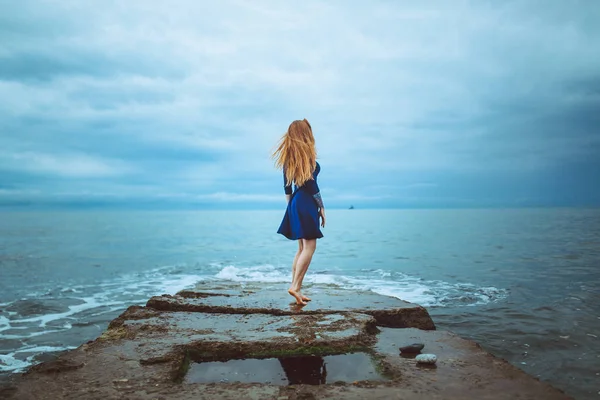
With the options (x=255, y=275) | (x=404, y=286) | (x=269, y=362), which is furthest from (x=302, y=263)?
(x=255, y=275)

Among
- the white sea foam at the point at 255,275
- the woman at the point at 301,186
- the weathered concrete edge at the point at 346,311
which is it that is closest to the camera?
the weathered concrete edge at the point at 346,311

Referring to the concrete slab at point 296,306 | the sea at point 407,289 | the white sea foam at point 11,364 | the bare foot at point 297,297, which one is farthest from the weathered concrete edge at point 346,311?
the white sea foam at point 11,364

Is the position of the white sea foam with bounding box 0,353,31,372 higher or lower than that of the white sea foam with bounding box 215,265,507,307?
higher

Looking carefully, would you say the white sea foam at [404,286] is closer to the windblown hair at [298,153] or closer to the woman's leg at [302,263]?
the woman's leg at [302,263]

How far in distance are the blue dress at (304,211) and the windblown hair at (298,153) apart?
5.0 inches

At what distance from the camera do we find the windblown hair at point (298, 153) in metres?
6.07

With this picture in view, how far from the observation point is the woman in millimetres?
6090

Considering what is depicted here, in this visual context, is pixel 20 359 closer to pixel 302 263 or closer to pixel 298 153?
pixel 302 263

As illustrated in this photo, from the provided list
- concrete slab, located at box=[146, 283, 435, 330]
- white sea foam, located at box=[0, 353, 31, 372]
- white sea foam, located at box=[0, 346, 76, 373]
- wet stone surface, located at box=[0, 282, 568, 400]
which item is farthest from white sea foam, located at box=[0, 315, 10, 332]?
wet stone surface, located at box=[0, 282, 568, 400]

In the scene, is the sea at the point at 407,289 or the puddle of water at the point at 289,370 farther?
the sea at the point at 407,289

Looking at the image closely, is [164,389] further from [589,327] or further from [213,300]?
[589,327]

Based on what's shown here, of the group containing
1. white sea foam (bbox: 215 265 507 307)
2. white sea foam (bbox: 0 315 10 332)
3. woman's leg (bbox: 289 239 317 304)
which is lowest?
white sea foam (bbox: 215 265 507 307)

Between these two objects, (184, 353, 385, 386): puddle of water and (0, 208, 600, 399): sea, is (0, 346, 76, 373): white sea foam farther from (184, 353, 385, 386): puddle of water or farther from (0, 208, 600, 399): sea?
(184, 353, 385, 386): puddle of water

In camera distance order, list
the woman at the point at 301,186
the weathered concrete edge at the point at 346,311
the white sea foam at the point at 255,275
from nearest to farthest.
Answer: the weathered concrete edge at the point at 346,311, the woman at the point at 301,186, the white sea foam at the point at 255,275
